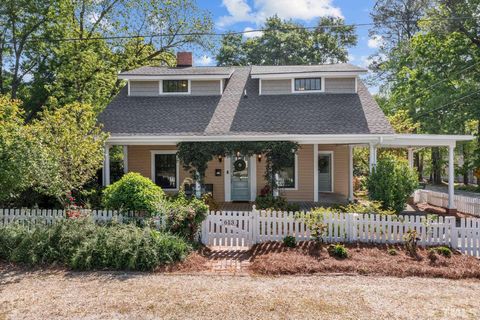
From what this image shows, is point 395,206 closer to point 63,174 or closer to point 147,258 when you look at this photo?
point 147,258

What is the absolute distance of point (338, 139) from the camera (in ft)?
37.4

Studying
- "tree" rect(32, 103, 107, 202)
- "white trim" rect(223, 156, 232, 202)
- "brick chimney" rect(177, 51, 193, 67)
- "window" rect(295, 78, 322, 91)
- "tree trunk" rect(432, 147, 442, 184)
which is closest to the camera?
"tree" rect(32, 103, 107, 202)

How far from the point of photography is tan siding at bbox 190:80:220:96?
15.0m

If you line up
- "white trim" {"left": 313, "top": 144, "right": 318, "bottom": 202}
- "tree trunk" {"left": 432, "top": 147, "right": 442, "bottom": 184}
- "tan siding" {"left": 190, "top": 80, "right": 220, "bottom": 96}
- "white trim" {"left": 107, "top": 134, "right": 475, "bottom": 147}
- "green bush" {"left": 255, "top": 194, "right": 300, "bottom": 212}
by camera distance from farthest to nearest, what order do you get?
"tree trunk" {"left": 432, "top": 147, "right": 442, "bottom": 184}, "tan siding" {"left": 190, "top": 80, "right": 220, "bottom": 96}, "white trim" {"left": 313, "top": 144, "right": 318, "bottom": 202}, "white trim" {"left": 107, "top": 134, "right": 475, "bottom": 147}, "green bush" {"left": 255, "top": 194, "right": 300, "bottom": 212}

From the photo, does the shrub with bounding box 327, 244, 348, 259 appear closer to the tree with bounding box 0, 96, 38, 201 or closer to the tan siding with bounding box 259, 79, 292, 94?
the tree with bounding box 0, 96, 38, 201

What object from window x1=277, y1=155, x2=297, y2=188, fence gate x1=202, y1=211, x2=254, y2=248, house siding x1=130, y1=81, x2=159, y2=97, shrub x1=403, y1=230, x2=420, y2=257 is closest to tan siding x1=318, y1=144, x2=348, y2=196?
window x1=277, y1=155, x2=297, y2=188

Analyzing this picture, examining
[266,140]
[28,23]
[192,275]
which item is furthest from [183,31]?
[192,275]

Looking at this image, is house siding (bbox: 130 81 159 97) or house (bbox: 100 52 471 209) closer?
house (bbox: 100 52 471 209)

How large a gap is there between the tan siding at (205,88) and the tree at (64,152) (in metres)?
6.10

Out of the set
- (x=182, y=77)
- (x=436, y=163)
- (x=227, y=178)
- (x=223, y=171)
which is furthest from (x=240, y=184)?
(x=436, y=163)

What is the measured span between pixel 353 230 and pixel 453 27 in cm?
1855

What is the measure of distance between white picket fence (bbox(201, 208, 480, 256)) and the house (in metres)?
3.72

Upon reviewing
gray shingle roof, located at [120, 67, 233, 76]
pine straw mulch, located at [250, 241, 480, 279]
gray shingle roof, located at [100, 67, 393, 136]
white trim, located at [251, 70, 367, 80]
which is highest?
gray shingle roof, located at [120, 67, 233, 76]

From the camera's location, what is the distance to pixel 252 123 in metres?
12.7
